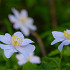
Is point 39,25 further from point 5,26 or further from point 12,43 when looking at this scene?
point 12,43

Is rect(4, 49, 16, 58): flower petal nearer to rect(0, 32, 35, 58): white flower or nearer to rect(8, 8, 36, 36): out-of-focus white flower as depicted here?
rect(0, 32, 35, 58): white flower

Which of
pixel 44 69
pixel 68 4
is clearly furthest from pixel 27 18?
pixel 44 69

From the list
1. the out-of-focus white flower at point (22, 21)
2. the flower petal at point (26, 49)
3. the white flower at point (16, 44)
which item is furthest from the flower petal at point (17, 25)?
the flower petal at point (26, 49)

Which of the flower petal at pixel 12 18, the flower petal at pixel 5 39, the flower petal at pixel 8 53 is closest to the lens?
the flower petal at pixel 8 53

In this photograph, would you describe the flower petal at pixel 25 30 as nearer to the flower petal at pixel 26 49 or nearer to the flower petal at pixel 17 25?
the flower petal at pixel 17 25

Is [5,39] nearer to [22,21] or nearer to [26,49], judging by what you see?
[26,49]

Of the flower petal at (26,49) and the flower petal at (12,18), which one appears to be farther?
the flower petal at (12,18)

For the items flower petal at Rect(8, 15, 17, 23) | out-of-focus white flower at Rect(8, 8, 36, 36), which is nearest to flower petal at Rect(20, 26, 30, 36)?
out-of-focus white flower at Rect(8, 8, 36, 36)

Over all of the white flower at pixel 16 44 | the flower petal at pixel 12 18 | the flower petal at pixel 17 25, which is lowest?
the white flower at pixel 16 44

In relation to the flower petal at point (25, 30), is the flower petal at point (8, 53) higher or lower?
lower

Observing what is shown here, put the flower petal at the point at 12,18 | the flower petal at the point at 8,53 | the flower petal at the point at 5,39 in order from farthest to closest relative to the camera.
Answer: the flower petal at the point at 12,18 < the flower petal at the point at 5,39 < the flower petal at the point at 8,53

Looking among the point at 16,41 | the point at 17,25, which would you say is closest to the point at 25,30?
the point at 17,25
